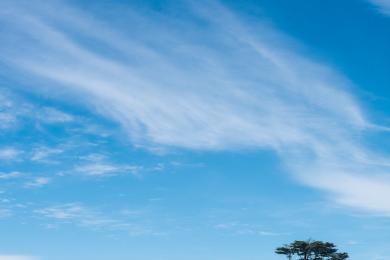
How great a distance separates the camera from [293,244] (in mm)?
79000

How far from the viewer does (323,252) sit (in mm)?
78875

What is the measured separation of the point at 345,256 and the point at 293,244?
11807mm

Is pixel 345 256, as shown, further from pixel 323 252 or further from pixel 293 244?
pixel 293 244

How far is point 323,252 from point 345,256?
578cm

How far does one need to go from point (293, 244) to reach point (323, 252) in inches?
246

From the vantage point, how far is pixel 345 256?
80.9 m

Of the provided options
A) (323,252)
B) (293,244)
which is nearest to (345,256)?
(323,252)
